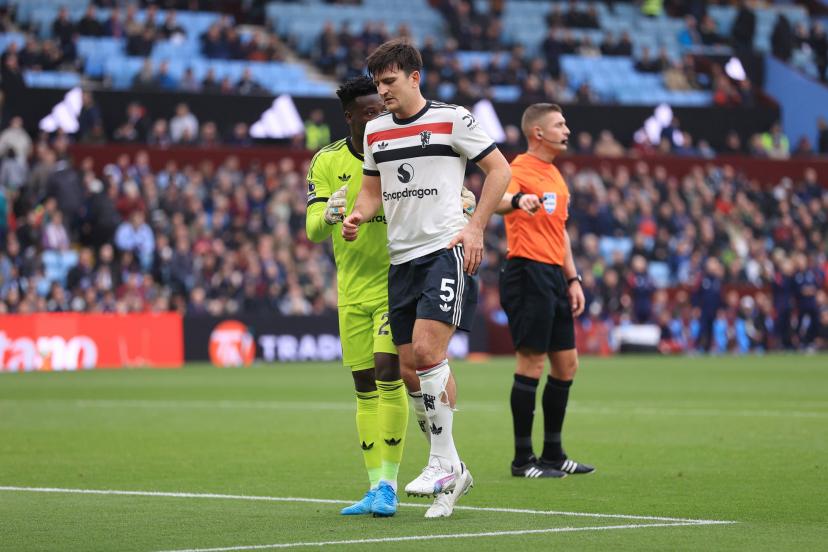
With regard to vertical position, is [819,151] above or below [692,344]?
above

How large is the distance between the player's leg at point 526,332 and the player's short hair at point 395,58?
2.95m

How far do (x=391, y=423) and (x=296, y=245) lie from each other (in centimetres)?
2175

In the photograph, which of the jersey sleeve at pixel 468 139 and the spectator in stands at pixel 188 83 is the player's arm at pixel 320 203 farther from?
the spectator in stands at pixel 188 83

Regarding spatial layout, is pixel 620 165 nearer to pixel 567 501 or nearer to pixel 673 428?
pixel 673 428

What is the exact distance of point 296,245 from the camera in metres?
29.7

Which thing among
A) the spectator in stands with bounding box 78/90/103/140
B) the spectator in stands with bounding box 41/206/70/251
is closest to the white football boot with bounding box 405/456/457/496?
the spectator in stands with bounding box 41/206/70/251

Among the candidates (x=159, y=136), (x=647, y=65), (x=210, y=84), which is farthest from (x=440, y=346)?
(x=647, y=65)

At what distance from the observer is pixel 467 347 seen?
2997 cm

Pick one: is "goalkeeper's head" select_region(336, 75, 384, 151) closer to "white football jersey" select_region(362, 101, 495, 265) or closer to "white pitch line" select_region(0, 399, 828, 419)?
"white football jersey" select_region(362, 101, 495, 265)

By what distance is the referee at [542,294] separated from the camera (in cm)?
1021

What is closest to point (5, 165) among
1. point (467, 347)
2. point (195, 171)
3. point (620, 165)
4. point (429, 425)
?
point (195, 171)

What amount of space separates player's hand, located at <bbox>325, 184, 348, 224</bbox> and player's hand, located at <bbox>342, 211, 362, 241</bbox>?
0.59ft

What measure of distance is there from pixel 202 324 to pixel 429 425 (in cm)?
1959

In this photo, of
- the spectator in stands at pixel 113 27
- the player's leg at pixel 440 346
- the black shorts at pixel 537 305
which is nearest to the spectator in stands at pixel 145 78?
the spectator in stands at pixel 113 27
